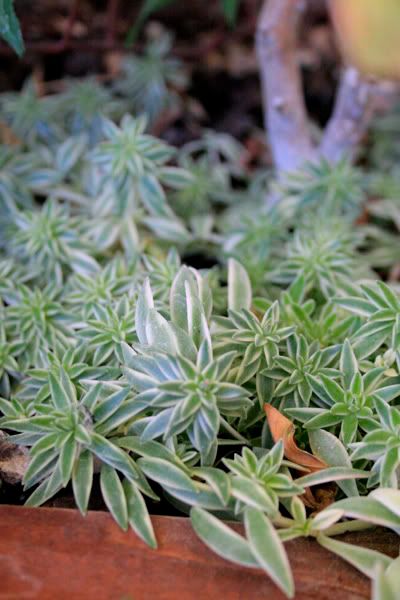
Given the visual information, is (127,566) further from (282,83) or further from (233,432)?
(282,83)

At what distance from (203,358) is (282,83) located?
37.2 inches

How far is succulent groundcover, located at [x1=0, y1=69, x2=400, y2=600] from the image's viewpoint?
0.80 metres

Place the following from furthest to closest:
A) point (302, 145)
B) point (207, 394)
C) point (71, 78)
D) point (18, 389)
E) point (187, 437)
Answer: point (71, 78) < point (302, 145) < point (18, 389) < point (187, 437) < point (207, 394)

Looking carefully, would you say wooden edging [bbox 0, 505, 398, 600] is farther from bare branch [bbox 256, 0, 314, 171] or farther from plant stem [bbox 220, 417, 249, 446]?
bare branch [bbox 256, 0, 314, 171]

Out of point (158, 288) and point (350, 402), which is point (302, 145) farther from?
point (350, 402)

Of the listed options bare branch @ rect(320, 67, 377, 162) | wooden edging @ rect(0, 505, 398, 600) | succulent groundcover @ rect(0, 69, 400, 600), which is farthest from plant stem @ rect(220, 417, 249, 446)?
bare branch @ rect(320, 67, 377, 162)

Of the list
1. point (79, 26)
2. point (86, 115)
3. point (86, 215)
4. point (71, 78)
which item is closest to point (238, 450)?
point (86, 215)

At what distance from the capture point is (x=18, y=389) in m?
Result: 1.04

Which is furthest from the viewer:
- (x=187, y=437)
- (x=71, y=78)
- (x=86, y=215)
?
(x=71, y=78)

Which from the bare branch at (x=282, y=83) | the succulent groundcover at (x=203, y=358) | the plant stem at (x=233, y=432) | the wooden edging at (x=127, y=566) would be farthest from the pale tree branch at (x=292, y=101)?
the wooden edging at (x=127, y=566)

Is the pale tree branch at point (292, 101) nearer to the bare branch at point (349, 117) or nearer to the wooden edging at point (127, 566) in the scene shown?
the bare branch at point (349, 117)

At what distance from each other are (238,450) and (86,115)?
1017mm

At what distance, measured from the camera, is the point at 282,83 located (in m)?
1.55

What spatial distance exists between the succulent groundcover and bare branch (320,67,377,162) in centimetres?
17
